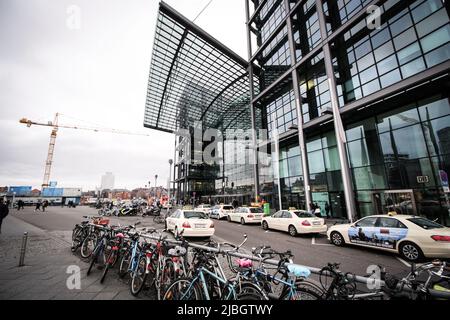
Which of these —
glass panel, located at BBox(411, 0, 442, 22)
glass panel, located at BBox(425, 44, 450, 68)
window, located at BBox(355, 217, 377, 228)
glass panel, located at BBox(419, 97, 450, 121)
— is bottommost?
window, located at BBox(355, 217, 377, 228)

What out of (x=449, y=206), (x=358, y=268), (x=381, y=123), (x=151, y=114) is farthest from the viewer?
(x=151, y=114)

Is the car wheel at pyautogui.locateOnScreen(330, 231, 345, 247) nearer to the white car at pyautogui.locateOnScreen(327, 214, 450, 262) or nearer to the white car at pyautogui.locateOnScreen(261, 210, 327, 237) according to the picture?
the white car at pyautogui.locateOnScreen(327, 214, 450, 262)

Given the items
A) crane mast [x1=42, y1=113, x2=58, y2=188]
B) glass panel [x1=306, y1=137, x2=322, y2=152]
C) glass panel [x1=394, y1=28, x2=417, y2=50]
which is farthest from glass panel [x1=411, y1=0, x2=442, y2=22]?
crane mast [x1=42, y1=113, x2=58, y2=188]

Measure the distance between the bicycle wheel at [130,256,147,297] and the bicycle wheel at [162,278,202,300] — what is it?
1.04 m

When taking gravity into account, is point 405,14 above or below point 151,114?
below

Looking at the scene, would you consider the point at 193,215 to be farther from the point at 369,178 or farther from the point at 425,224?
the point at 369,178

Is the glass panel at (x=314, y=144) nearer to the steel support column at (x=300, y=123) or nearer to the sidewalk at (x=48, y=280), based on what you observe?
Answer: the steel support column at (x=300, y=123)

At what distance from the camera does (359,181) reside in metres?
15.9

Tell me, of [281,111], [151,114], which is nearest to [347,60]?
[281,111]

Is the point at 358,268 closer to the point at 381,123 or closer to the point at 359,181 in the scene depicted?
the point at 359,181

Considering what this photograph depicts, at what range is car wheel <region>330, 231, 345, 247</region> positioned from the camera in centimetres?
805

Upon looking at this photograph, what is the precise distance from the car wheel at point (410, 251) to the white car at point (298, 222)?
3.66 metres

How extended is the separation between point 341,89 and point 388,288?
62.9 ft

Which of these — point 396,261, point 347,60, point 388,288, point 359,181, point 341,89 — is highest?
point 347,60
